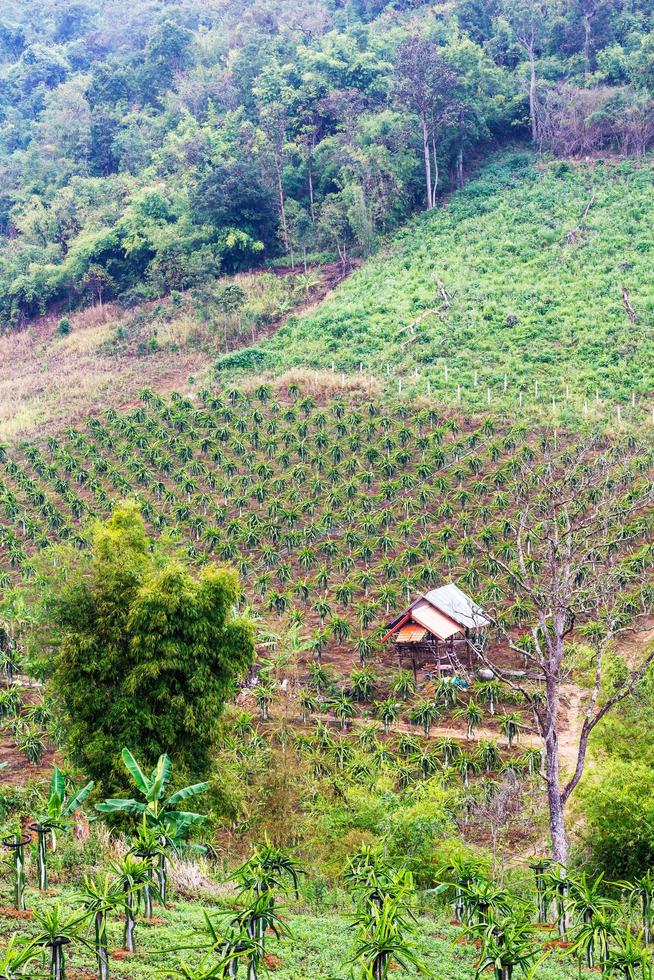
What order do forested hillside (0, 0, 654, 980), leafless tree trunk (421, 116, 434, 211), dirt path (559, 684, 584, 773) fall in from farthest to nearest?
leafless tree trunk (421, 116, 434, 211) < dirt path (559, 684, 584, 773) < forested hillside (0, 0, 654, 980)

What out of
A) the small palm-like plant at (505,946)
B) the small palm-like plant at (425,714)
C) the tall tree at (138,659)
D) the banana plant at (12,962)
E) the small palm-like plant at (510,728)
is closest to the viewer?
the banana plant at (12,962)

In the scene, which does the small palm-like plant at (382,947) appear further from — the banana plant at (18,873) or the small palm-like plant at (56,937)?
the banana plant at (18,873)

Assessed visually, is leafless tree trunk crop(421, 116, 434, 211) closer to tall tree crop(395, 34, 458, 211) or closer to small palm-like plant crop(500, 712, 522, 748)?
tall tree crop(395, 34, 458, 211)

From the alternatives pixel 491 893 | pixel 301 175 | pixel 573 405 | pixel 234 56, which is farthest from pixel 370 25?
pixel 491 893

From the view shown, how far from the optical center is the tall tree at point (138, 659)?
15672mm

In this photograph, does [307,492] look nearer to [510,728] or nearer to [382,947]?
[510,728]

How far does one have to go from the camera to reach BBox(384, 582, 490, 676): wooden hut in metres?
25.7

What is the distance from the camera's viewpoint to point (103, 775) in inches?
612

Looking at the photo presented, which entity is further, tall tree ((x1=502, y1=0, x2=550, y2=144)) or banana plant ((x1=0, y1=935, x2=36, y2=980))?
tall tree ((x1=502, y1=0, x2=550, y2=144))

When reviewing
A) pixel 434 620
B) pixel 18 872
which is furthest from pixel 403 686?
pixel 18 872

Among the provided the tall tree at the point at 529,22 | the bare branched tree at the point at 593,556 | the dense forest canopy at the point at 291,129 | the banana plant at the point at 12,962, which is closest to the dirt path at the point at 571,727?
the bare branched tree at the point at 593,556

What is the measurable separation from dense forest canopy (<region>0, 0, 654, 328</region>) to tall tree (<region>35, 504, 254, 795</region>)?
131ft

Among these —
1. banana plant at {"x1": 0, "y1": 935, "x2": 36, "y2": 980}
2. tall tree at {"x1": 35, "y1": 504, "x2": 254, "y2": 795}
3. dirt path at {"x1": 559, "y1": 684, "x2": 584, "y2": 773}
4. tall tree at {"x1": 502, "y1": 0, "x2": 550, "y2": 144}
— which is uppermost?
tall tree at {"x1": 502, "y1": 0, "x2": 550, "y2": 144}

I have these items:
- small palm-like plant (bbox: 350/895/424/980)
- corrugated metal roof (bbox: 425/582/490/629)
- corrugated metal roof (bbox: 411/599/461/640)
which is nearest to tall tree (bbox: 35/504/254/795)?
small palm-like plant (bbox: 350/895/424/980)
